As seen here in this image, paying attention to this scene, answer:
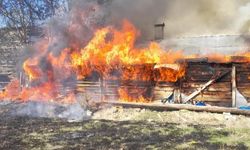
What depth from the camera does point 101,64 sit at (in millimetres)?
19328

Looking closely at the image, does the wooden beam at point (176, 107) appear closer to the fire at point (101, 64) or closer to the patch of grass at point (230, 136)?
the fire at point (101, 64)

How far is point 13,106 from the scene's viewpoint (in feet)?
59.6

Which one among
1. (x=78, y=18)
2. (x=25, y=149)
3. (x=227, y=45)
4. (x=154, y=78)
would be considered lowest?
(x=25, y=149)

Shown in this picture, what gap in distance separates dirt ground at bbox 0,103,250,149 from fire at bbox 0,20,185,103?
266cm

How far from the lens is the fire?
18.6m

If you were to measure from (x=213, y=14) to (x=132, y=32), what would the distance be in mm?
8036

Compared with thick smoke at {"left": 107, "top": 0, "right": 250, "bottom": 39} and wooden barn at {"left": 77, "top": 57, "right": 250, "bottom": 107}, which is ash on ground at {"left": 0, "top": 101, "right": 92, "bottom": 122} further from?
thick smoke at {"left": 107, "top": 0, "right": 250, "bottom": 39}

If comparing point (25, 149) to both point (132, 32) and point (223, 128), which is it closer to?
point (223, 128)

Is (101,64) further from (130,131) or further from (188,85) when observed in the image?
(130,131)

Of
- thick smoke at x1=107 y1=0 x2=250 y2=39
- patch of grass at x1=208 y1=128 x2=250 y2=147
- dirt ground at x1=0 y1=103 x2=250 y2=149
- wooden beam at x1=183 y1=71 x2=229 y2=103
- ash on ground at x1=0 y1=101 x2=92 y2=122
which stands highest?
thick smoke at x1=107 y1=0 x2=250 y2=39

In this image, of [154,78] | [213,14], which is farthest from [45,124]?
[213,14]

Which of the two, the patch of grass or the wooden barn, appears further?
the wooden barn

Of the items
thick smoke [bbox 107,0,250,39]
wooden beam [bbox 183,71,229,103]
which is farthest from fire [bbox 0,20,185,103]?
thick smoke [bbox 107,0,250,39]

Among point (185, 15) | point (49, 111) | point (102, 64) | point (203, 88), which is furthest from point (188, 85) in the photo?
point (185, 15)
